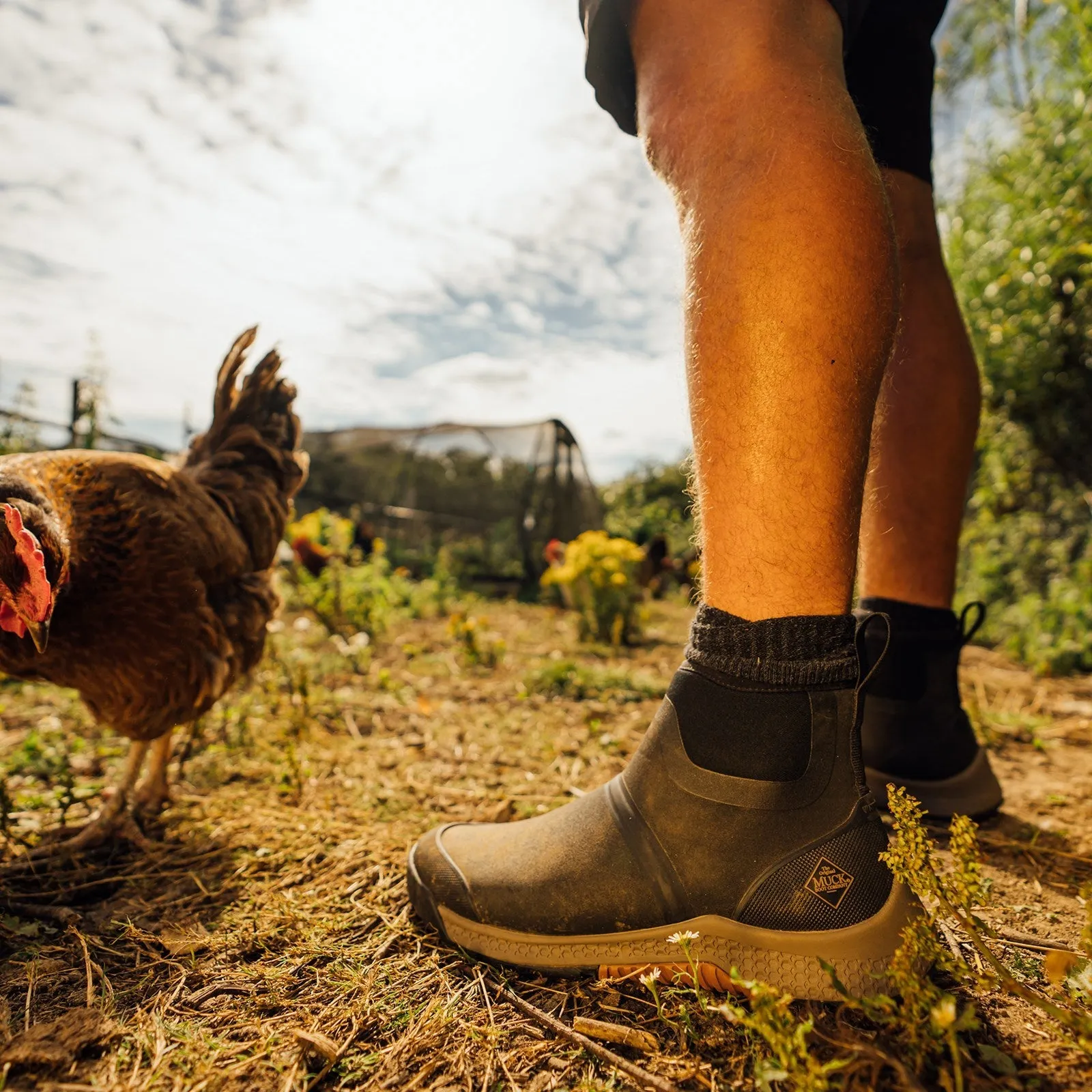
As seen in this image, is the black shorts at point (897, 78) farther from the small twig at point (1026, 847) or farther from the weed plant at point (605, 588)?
the weed plant at point (605, 588)

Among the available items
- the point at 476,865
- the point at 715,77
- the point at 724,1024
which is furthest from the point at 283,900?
the point at 715,77

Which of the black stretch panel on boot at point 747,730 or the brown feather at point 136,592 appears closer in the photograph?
the black stretch panel on boot at point 747,730

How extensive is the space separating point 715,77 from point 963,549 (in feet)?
21.0

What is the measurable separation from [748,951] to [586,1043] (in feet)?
0.82

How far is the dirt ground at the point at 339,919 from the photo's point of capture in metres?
0.81

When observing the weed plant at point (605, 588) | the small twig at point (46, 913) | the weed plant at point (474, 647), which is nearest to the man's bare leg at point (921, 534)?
→ the small twig at point (46, 913)

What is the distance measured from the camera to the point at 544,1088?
0.80 m

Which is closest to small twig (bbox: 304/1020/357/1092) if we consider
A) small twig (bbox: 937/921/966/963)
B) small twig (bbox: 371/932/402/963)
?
small twig (bbox: 371/932/402/963)

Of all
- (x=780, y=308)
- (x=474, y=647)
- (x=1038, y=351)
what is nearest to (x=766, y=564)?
(x=780, y=308)

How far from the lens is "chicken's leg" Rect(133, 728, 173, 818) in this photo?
1822 mm

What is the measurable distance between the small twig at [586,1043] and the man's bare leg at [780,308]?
0.59 m

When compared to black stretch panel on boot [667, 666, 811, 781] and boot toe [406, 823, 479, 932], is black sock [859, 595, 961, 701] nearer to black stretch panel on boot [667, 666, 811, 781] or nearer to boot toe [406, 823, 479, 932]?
black stretch panel on boot [667, 666, 811, 781]

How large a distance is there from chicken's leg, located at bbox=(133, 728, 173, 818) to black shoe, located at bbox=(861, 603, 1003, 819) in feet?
6.08

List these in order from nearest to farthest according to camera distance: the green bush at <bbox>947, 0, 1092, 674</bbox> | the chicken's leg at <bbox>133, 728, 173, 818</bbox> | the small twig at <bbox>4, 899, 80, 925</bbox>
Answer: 1. the small twig at <bbox>4, 899, 80, 925</bbox>
2. the chicken's leg at <bbox>133, 728, 173, 818</bbox>
3. the green bush at <bbox>947, 0, 1092, 674</bbox>
